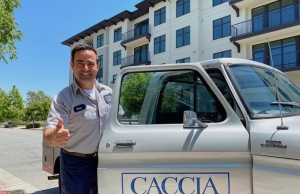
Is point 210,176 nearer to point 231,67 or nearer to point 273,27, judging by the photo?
point 231,67

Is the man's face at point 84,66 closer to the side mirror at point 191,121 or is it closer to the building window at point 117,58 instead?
the side mirror at point 191,121

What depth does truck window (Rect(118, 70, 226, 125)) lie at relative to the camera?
237cm

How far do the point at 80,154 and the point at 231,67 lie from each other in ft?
4.91

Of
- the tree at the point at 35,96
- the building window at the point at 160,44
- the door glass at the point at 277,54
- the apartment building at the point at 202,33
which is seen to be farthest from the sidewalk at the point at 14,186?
the tree at the point at 35,96

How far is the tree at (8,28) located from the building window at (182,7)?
1788 cm

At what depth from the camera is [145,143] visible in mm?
2287

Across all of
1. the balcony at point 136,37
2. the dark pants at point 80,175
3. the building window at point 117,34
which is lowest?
the dark pants at point 80,175

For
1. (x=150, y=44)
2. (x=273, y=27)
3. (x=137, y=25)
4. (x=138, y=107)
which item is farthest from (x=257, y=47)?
(x=138, y=107)

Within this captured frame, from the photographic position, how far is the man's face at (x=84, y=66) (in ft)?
8.23

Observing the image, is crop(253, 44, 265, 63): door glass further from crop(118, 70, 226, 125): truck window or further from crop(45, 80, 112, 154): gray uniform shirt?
crop(45, 80, 112, 154): gray uniform shirt

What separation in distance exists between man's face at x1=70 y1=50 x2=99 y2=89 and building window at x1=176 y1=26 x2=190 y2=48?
1994 cm

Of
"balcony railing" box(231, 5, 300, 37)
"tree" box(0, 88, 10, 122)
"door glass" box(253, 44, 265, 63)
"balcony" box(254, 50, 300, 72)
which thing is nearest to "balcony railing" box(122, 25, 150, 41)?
"balcony railing" box(231, 5, 300, 37)

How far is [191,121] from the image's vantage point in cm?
220

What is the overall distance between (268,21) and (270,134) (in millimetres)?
17956
